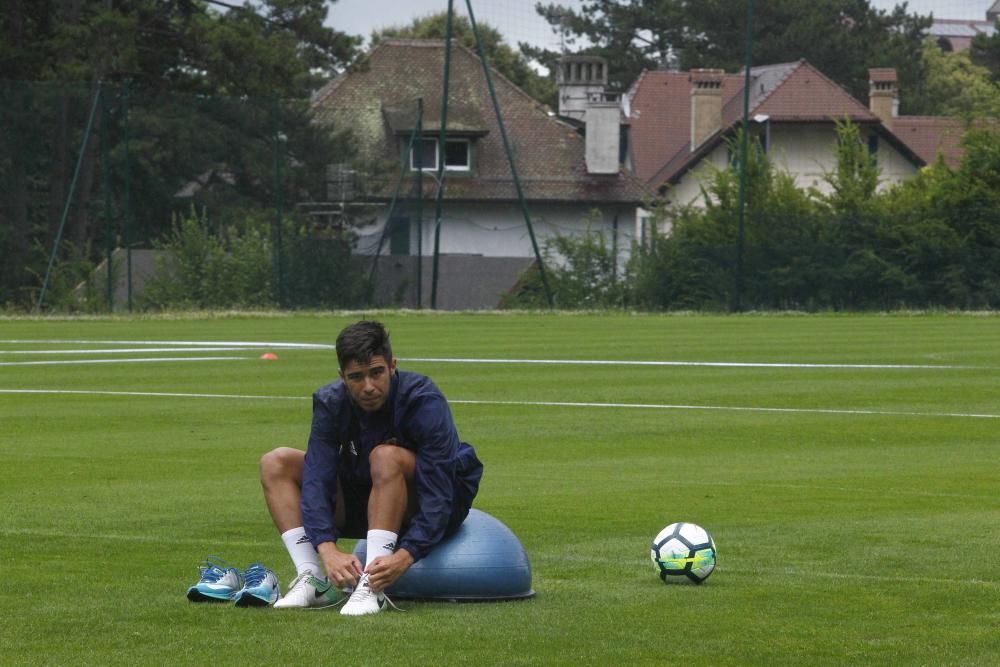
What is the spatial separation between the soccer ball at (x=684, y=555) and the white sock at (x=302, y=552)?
4.77 feet

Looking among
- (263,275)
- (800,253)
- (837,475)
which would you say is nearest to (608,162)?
(800,253)

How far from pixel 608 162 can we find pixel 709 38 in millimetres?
25312

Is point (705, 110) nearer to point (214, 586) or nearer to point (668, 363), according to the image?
point (668, 363)

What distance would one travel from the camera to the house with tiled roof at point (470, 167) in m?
40.0

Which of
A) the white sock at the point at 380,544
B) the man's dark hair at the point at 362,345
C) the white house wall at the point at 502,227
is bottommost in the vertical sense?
the white sock at the point at 380,544

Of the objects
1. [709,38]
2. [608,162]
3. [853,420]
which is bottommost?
[853,420]

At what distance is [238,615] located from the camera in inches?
263

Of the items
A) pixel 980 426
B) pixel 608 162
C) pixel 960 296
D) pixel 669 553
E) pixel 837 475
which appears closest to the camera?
pixel 669 553

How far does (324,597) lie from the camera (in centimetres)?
705

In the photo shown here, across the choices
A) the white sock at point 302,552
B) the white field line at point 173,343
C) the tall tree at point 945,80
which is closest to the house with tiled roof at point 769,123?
the tall tree at point 945,80

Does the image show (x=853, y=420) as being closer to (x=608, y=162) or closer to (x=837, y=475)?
(x=837, y=475)

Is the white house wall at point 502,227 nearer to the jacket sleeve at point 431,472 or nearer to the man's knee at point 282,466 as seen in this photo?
the man's knee at point 282,466

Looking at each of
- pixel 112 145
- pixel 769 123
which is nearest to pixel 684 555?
pixel 112 145

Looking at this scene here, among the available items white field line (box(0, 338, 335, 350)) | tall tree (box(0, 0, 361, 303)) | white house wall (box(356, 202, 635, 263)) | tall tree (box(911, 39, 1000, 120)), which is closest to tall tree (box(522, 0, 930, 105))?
tall tree (box(911, 39, 1000, 120))
